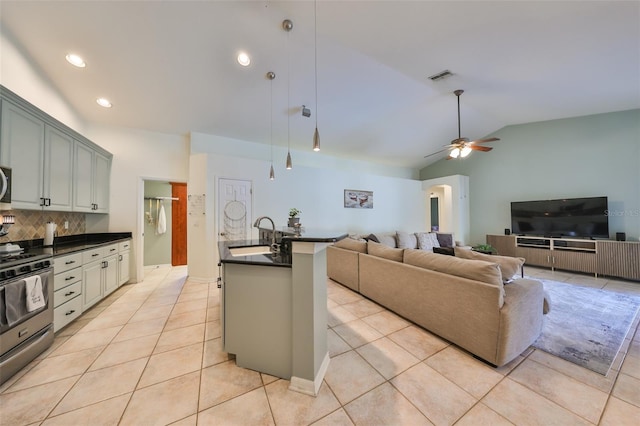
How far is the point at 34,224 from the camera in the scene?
274cm

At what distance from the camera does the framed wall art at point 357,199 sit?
5926 mm

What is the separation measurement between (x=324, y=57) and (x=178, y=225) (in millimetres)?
4927

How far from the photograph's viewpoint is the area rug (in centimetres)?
198

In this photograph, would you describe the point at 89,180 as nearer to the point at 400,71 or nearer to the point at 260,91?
the point at 260,91

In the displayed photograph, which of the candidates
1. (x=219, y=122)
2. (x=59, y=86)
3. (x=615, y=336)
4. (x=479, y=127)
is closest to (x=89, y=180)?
(x=59, y=86)

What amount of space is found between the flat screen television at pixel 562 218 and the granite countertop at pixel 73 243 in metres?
8.47

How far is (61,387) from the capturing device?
160cm

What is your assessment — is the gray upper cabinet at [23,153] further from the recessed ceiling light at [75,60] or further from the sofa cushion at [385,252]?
the sofa cushion at [385,252]

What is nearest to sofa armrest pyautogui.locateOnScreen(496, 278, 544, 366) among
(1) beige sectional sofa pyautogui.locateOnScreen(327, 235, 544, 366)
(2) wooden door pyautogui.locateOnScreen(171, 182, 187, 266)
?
(1) beige sectional sofa pyautogui.locateOnScreen(327, 235, 544, 366)

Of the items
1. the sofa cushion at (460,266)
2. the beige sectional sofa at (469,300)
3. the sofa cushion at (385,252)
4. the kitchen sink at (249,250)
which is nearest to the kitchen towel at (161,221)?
the kitchen sink at (249,250)

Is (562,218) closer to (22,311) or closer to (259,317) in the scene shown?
(259,317)

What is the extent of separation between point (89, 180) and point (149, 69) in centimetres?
192

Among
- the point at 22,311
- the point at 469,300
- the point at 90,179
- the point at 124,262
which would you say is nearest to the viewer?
the point at 22,311

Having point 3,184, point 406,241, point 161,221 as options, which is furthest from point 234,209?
point 406,241
